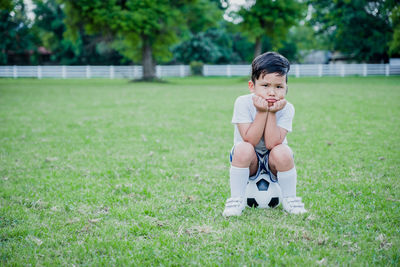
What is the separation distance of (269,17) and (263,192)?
28786 mm

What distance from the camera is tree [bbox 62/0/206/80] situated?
26.5 m

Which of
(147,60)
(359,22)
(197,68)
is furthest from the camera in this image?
(197,68)

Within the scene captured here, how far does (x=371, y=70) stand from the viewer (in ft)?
124

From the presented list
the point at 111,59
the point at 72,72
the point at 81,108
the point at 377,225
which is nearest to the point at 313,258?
the point at 377,225

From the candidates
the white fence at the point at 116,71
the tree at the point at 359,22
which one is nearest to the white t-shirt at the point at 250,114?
the tree at the point at 359,22

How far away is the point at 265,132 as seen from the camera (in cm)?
350

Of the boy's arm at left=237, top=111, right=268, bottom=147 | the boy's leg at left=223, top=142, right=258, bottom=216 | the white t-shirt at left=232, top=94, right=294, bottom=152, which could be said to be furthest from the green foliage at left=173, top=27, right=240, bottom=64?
the boy's leg at left=223, top=142, right=258, bottom=216

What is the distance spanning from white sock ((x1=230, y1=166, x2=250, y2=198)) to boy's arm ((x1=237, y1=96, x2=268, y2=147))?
29 cm

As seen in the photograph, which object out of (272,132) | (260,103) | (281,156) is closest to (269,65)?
(260,103)

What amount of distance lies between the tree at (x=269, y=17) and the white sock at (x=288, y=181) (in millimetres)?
28500

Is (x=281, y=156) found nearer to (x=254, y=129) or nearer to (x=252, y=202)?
(x=254, y=129)

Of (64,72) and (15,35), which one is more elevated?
(15,35)

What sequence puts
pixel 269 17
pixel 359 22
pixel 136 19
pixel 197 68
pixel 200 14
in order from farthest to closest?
pixel 197 68 → pixel 359 22 → pixel 269 17 → pixel 200 14 → pixel 136 19

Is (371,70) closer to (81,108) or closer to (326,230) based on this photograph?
(81,108)
